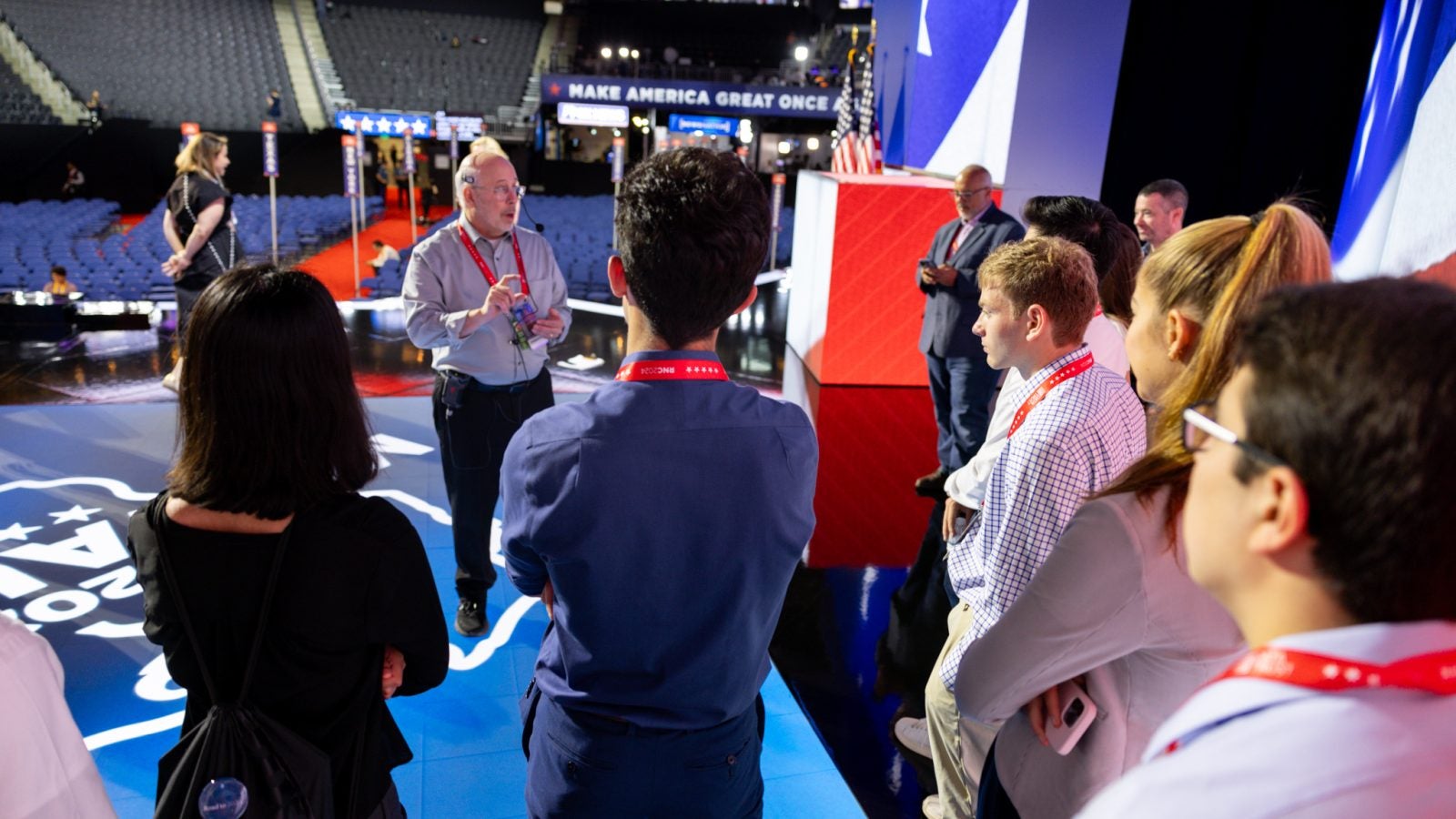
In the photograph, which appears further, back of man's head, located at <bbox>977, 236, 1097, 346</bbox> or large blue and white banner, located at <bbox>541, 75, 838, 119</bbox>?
large blue and white banner, located at <bbox>541, 75, 838, 119</bbox>

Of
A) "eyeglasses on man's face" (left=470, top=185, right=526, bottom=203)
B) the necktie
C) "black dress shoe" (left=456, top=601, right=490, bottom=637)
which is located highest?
"eyeglasses on man's face" (left=470, top=185, right=526, bottom=203)

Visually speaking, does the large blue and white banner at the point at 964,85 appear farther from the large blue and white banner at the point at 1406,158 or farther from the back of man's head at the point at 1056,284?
the back of man's head at the point at 1056,284

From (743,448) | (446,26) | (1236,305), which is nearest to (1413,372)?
(1236,305)

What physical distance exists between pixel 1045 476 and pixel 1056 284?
57 cm

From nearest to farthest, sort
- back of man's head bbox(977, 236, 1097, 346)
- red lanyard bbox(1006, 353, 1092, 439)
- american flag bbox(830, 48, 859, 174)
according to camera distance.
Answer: red lanyard bbox(1006, 353, 1092, 439)
back of man's head bbox(977, 236, 1097, 346)
american flag bbox(830, 48, 859, 174)

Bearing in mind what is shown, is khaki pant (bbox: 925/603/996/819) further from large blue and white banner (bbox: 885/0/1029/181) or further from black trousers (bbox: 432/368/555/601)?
large blue and white banner (bbox: 885/0/1029/181)

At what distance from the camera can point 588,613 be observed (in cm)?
133

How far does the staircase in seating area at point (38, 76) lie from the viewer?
20.1 metres

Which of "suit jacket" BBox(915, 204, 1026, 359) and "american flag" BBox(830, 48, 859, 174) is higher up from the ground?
"american flag" BBox(830, 48, 859, 174)

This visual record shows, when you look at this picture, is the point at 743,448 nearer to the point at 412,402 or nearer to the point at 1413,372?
the point at 1413,372

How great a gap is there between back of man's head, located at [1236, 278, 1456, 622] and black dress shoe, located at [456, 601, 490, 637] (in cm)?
294

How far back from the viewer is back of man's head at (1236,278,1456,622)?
0.59 metres

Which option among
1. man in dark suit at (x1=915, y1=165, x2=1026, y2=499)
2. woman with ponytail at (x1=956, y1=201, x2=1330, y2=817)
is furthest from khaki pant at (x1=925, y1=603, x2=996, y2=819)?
man in dark suit at (x1=915, y1=165, x2=1026, y2=499)

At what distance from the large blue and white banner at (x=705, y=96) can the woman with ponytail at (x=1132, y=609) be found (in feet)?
70.6
